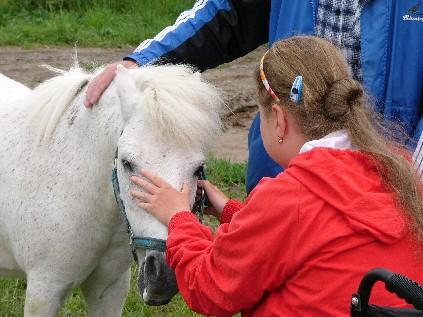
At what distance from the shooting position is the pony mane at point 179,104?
225cm

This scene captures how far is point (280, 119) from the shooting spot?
1.91 metres

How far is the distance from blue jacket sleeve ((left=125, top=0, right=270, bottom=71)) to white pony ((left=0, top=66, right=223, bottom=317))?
22cm

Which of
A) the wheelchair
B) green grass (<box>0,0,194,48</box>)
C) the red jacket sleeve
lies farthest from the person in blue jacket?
green grass (<box>0,0,194,48</box>)

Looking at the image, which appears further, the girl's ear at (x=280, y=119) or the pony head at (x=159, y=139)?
the pony head at (x=159, y=139)

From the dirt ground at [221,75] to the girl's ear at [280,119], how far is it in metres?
3.42

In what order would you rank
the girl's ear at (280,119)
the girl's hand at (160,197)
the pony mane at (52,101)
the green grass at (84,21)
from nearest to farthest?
1. the girl's ear at (280,119)
2. the girl's hand at (160,197)
3. the pony mane at (52,101)
4. the green grass at (84,21)

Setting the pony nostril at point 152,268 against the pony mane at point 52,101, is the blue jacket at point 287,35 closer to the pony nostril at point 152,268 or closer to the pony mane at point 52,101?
the pony mane at point 52,101

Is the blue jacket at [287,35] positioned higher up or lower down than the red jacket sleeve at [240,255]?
higher up

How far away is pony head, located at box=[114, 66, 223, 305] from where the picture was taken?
7.06ft

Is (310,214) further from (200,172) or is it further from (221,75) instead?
(221,75)

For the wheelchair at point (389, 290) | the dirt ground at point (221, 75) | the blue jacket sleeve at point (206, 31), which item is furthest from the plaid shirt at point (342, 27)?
the dirt ground at point (221, 75)

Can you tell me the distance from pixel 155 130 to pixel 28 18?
783 centimetres

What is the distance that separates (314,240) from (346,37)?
2.90ft

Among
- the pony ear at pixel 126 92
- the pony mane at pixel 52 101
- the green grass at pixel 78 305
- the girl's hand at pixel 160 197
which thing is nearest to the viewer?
the girl's hand at pixel 160 197
